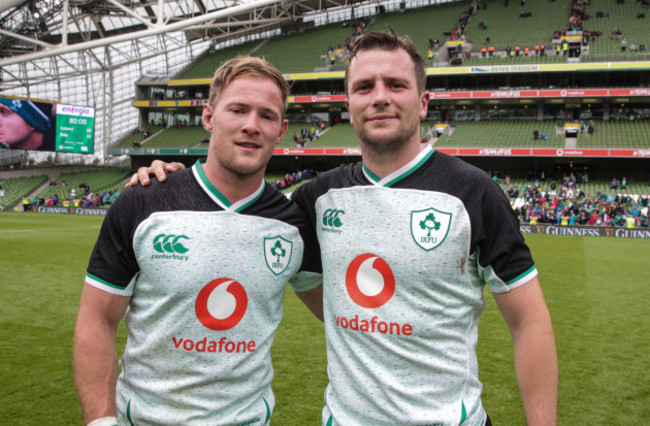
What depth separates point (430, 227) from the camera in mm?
2096

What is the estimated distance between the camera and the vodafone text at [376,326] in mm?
2037

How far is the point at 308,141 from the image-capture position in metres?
40.5

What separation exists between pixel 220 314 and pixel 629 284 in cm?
1151

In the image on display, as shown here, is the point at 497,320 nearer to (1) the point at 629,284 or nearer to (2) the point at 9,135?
(1) the point at 629,284

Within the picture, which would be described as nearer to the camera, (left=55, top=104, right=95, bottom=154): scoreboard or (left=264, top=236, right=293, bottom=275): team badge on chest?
(left=264, top=236, right=293, bottom=275): team badge on chest

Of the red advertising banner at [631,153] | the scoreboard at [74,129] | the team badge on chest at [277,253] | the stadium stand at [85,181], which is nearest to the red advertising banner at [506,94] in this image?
the red advertising banner at [631,153]

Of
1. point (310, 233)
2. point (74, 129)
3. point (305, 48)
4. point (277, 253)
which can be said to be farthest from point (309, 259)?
point (305, 48)

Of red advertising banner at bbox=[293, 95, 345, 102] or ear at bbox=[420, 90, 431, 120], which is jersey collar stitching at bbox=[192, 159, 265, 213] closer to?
ear at bbox=[420, 90, 431, 120]

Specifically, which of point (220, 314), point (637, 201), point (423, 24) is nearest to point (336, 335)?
point (220, 314)

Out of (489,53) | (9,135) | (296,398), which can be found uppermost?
(489,53)

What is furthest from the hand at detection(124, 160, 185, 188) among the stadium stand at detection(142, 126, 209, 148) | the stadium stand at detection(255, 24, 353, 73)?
the stadium stand at detection(142, 126, 209, 148)

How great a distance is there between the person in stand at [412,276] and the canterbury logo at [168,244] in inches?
26.9

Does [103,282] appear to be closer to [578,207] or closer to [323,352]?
[323,352]

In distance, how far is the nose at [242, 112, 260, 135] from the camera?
7.30ft
